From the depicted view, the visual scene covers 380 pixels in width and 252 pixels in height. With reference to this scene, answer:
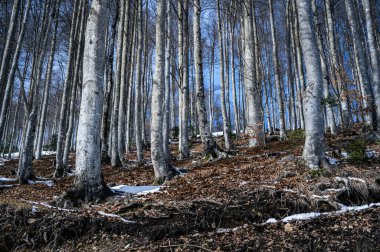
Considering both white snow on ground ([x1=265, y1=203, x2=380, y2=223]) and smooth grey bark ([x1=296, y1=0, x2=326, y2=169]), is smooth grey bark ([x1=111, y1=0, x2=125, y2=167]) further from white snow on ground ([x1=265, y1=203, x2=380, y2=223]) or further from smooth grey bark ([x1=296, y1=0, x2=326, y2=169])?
white snow on ground ([x1=265, y1=203, x2=380, y2=223])

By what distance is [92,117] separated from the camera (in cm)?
400

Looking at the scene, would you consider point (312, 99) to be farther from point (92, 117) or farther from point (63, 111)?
point (63, 111)

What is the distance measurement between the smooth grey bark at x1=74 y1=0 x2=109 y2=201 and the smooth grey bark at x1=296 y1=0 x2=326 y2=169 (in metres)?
3.50

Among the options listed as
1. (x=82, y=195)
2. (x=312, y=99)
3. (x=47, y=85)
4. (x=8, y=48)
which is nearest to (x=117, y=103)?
(x=47, y=85)

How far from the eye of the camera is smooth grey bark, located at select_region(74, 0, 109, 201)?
3.93m

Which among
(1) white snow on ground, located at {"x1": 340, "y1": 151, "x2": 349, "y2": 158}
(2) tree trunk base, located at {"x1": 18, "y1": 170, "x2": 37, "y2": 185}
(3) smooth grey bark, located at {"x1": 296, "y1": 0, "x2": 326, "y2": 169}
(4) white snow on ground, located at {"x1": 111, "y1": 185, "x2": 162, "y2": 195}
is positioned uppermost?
(3) smooth grey bark, located at {"x1": 296, "y1": 0, "x2": 326, "y2": 169}

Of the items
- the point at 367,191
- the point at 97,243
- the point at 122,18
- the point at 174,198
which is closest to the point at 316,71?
the point at 367,191

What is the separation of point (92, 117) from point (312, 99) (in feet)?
12.1

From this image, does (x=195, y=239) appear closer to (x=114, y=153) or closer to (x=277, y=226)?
(x=277, y=226)

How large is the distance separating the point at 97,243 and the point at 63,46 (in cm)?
1534

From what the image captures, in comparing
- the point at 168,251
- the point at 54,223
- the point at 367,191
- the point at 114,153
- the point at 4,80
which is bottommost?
the point at 168,251

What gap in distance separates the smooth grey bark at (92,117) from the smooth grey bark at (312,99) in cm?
350

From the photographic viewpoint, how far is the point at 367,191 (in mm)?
3168

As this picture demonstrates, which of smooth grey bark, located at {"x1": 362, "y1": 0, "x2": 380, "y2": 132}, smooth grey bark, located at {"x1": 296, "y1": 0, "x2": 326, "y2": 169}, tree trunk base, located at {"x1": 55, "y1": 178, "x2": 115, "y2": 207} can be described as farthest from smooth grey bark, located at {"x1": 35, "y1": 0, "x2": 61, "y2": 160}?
smooth grey bark, located at {"x1": 362, "y1": 0, "x2": 380, "y2": 132}
